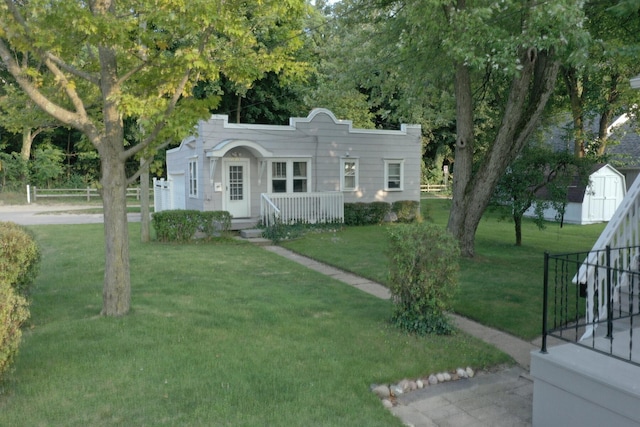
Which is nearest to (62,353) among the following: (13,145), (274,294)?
(274,294)

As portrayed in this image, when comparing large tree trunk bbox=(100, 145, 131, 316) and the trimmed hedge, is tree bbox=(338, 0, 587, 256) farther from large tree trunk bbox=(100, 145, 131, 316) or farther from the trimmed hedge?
the trimmed hedge

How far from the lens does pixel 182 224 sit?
13383 millimetres

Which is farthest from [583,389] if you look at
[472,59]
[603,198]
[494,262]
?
[603,198]

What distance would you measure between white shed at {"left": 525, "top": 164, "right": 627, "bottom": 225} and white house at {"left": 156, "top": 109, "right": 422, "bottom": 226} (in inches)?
264

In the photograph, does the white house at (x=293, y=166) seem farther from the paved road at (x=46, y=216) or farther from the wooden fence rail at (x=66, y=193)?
the wooden fence rail at (x=66, y=193)

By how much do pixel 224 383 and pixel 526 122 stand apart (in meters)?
8.23

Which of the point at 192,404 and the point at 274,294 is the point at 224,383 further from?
the point at 274,294

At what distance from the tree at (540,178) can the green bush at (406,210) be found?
6.97 m

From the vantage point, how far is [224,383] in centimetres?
422

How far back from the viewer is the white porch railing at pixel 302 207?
633 inches

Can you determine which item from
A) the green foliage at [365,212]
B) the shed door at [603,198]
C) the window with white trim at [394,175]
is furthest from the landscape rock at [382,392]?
the shed door at [603,198]

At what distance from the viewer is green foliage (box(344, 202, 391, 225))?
58.2 ft

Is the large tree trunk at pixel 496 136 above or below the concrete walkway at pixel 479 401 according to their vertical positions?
above

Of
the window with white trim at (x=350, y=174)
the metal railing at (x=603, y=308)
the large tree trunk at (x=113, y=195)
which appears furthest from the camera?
the window with white trim at (x=350, y=174)
